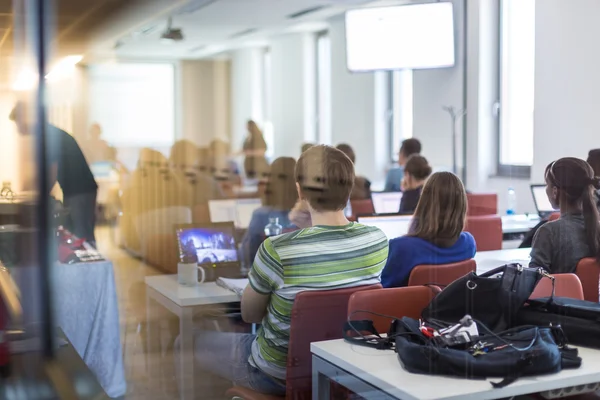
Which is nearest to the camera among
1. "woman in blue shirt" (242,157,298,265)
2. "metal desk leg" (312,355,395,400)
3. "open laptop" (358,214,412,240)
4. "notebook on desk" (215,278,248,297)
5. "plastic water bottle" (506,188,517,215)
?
"metal desk leg" (312,355,395,400)

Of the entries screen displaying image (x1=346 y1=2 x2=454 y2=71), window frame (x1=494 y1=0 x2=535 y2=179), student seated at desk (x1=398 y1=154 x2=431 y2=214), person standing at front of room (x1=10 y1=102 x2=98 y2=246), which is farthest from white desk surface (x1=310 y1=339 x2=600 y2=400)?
window frame (x1=494 y1=0 x2=535 y2=179)

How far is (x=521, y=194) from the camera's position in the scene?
12.3 feet

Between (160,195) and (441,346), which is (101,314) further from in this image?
(441,346)

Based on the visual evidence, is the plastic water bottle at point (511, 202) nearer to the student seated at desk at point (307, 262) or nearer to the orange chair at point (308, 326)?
the student seated at desk at point (307, 262)

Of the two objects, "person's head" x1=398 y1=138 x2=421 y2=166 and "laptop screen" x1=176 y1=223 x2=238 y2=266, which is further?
"person's head" x1=398 y1=138 x2=421 y2=166

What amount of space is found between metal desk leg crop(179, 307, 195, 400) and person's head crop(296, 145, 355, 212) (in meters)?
0.68

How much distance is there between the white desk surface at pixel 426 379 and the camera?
4.87 ft

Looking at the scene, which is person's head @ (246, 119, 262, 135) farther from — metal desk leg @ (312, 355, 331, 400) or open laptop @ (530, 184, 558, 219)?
open laptop @ (530, 184, 558, 219)

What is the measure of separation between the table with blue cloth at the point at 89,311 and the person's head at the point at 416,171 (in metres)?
1.53

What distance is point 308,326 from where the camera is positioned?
1999 mm

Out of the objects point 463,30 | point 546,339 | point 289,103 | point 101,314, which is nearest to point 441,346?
point 546,339

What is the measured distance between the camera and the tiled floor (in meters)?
2.45

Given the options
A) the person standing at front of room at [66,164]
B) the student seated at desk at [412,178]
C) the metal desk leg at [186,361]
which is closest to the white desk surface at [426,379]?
the person standing at front of room at [66,164]

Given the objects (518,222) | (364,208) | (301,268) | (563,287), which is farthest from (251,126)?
(518,222)
